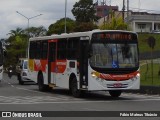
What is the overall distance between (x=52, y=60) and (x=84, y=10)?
89.5 meters

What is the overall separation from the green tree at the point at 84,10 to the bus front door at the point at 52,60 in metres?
88.7

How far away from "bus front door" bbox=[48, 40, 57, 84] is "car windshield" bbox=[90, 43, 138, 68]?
5.08 metres

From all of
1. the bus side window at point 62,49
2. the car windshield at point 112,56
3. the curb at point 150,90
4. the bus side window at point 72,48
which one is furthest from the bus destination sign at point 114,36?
the curb at point 150,90

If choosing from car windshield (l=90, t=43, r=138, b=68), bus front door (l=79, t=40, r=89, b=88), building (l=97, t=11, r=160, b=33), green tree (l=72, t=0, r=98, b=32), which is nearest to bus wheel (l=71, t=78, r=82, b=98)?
bus front door (l=79, t=40, r=89, b=88)

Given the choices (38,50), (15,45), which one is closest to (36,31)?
(15,45)

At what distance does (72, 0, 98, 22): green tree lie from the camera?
11716 cm

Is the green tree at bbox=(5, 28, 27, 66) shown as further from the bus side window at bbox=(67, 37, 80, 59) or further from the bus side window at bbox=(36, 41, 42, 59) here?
the bus side window at bbox=(67, 37, 80, 59)

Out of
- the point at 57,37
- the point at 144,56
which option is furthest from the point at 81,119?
the point at 144,56

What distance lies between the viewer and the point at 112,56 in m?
23.0

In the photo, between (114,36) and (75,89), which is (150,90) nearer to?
(75,89)

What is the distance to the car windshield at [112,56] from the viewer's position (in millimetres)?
22969

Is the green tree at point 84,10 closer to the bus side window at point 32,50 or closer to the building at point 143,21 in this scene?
the building at point 143,21

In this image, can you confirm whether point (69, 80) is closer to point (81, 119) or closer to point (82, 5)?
point (81, 119)

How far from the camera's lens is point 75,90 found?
24.6 metres
